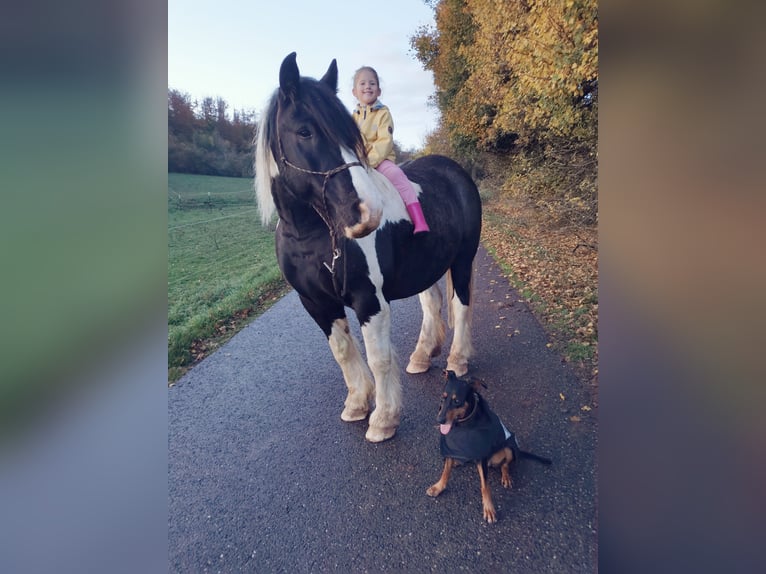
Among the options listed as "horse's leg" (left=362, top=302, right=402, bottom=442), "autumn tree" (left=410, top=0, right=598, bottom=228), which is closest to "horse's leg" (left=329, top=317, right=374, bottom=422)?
"horse's leg" (left=362, top=302, right=402, bottom=442)

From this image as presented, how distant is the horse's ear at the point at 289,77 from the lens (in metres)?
1.92

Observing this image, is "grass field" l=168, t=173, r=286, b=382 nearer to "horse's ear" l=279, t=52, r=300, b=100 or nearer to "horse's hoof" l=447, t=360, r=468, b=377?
"horse's ear" l=279, t=52, r=300, b=100

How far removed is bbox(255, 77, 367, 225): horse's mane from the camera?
2023 millimetres

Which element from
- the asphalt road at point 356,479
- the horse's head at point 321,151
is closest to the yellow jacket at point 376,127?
the horse's head at point 321,151

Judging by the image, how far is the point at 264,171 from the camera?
7.55 ft

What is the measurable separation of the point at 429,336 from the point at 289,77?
2.82 metres

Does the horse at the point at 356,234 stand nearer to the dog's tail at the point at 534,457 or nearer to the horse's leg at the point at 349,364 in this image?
the horse's leg at the point at 349,364

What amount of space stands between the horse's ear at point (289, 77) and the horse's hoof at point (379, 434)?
2.37 m

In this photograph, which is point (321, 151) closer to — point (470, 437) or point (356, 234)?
point (356, 234)
